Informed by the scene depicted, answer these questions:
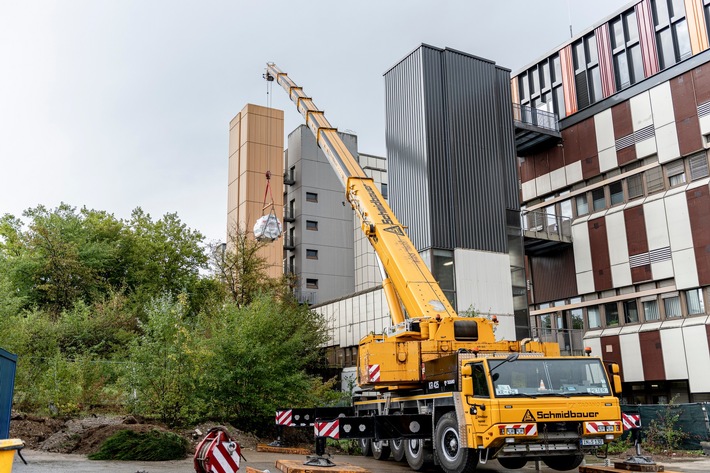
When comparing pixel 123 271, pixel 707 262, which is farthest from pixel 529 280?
pixel 123 271

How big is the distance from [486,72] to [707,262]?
13579 millimetres

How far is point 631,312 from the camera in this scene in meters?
29.7

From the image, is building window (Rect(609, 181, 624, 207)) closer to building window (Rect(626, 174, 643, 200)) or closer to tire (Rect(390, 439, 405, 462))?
building window (Rect(626, 174, 643, 200))

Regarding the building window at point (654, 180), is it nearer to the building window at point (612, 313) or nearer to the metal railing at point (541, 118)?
the building window at point (612, 313)

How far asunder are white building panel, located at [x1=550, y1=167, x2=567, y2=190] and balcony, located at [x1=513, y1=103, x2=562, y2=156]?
1478mm

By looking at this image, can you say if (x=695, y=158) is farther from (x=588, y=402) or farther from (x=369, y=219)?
(x=588, y=402)

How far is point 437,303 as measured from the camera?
16.5 m

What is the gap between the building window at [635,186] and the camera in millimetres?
29531

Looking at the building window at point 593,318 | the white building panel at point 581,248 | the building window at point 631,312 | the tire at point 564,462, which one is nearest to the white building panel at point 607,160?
the white building panel at point 581,248

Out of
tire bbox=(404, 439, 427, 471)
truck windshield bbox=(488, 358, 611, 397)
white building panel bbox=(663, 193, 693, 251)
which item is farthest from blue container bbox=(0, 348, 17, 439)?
white building panel bbox=(663, 193, 693, 251)

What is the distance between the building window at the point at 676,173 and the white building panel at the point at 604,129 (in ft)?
10.8

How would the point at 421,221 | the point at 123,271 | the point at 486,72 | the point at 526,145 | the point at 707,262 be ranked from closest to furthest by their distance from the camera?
the point at 707,262 < the point at 421,221 < the point at 486,72 < the point at 526,145 < the point at 123,271

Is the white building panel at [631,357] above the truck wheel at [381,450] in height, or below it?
above

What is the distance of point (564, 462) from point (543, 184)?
23.0 metres
